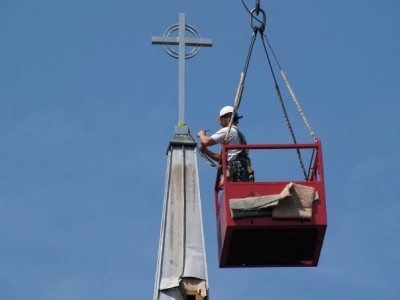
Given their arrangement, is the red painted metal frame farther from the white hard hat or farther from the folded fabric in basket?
the white hard hat

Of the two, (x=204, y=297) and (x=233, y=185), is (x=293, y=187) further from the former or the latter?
(x=204, y=297)

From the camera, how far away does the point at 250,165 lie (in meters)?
16.3

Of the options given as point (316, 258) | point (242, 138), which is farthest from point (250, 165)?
point (316, 258)

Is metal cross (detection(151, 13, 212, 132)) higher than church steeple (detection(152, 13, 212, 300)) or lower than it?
higher

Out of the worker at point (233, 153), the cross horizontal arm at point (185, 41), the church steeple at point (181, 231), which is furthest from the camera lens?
the cross horizontal arm at point (185, 41)

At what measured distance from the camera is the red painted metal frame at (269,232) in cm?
1562

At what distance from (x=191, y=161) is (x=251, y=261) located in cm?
171

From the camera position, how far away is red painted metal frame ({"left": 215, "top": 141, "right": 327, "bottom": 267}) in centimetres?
1562

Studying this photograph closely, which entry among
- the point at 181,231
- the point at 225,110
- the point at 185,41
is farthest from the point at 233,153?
the point at 185,41

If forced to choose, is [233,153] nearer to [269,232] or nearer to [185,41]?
[269,232]

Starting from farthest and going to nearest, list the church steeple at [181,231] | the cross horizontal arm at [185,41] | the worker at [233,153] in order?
1. the cross horizontal arm at [185,41]
2. the worker at [233,153]
3. the church steeple at [181,231]

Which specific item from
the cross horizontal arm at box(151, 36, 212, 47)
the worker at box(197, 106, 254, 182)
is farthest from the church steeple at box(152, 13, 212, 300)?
the cross horizontal arm at box(151, 36, 212, 47)

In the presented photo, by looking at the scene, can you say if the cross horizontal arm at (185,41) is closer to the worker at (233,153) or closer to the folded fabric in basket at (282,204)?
the worker at (233,153)

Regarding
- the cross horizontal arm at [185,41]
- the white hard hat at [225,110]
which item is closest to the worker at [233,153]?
the white hard hat at [225,110]
